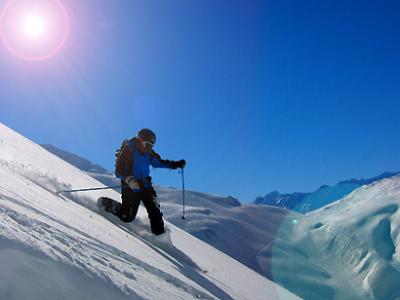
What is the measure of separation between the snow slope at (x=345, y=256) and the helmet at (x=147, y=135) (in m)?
70.4

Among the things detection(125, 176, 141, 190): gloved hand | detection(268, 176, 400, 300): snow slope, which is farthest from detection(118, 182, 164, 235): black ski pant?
detection(268, 176, 400, 300): snow slope

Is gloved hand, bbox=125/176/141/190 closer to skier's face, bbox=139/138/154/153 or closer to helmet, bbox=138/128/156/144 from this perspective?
skier's face, bbox=139/138/154/153

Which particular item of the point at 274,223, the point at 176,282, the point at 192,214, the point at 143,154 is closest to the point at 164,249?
the point at 143,154

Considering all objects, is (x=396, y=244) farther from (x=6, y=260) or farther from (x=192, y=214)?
(x=6, y=260)

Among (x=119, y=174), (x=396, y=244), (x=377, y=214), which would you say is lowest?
(x=119, y=174)

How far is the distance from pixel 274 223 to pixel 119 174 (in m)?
111

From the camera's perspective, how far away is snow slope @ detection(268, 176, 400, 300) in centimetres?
8106

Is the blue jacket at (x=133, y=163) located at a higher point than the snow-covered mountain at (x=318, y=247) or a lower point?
lower

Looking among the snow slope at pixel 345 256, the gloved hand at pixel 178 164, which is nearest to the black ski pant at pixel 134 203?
the gloved hand at pixel 178 164

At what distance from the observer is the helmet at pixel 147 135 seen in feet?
27.5

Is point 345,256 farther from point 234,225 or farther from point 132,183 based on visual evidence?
point 132,183

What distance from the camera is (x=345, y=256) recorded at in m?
98.0

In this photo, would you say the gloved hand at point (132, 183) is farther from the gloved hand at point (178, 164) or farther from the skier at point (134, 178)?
the gloved hand at point (178, 164)

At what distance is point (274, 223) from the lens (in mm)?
115688
